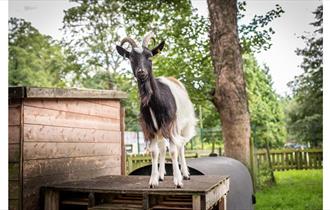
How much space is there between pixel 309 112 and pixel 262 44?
1.74 ft

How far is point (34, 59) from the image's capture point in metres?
4.41

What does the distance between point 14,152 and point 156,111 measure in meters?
0.67

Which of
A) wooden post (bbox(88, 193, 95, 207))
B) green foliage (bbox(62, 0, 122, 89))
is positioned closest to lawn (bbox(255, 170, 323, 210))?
wooden post (bbox(88, 193, 95, 207))

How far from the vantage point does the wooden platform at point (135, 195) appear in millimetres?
A: 1423

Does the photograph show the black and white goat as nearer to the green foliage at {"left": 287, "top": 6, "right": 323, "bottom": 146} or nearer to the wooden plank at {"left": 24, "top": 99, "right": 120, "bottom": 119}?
the wooden plank at {"left": 24, "top": 99, "right": 120, "bottom": 119}

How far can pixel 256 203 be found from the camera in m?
2.40

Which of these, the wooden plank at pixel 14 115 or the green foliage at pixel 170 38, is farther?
the green foliage at pixel 170 38

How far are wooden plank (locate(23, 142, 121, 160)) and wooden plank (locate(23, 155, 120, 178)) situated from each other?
2 centimetres

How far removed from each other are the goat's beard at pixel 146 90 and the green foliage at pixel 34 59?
227 cm

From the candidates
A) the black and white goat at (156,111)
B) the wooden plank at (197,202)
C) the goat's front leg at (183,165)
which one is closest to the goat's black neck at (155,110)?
the black and white goat at (156,111)

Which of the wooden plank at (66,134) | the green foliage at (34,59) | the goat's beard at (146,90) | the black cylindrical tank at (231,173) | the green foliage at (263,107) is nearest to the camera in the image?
the goat's beard at (146,90)

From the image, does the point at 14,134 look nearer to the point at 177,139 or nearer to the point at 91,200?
the point at 91,200

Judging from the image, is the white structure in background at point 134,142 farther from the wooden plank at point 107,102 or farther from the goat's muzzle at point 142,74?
the goat's muzzle at point 142,74
